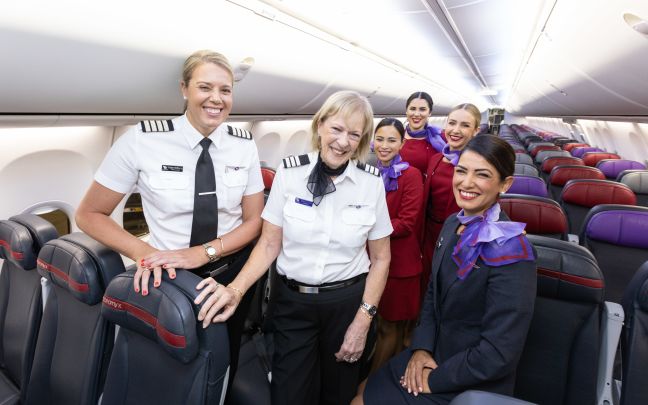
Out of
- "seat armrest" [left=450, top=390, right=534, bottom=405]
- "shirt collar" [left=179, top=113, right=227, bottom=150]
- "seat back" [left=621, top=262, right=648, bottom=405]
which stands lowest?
"seat back" [left=621, top=262, right=648, bottom=405]

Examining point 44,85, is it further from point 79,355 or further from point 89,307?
Answer: point 79,355

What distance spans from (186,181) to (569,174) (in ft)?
15.8

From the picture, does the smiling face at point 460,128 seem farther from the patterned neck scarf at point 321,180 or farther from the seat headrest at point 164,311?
the seat headrest at point 164,311

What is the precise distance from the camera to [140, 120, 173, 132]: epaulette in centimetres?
159

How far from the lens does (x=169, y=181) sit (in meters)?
1.60

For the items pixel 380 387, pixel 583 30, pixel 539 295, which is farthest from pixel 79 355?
pixel 583 30

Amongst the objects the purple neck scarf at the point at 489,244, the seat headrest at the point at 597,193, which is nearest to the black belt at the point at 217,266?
the purple neck scarf at the point at 489,244

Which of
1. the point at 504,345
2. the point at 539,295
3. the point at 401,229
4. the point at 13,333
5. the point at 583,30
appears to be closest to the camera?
the point at 504,345

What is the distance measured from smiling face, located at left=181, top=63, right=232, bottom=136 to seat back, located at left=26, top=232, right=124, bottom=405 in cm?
74

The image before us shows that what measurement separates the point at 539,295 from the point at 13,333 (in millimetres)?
2817

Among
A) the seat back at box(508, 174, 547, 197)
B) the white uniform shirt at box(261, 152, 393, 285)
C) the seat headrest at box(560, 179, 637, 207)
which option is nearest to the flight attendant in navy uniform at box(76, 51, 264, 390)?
the white uniform shirt at box(261, 152, 393, 285)

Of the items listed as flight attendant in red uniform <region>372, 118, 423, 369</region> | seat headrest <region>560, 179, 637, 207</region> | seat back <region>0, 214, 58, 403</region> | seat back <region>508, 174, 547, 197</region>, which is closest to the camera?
seat back <region>0, 214, 58, 403</region>

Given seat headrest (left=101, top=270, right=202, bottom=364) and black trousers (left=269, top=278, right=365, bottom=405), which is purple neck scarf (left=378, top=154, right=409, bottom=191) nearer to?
black trousers (left=269, top=278, right=365, bottom=405)

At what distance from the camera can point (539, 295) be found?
1.70m
